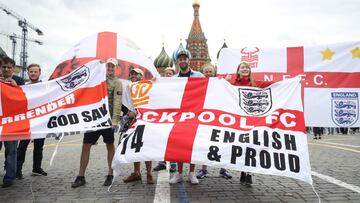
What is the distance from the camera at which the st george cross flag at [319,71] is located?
260 inches

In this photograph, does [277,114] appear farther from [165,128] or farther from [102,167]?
[102,167]

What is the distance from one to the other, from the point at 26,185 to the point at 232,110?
364cm

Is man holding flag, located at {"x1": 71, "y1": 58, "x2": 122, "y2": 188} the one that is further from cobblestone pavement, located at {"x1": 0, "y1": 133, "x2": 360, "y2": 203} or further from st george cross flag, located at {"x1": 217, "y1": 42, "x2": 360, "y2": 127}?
st george cross flag, located at {"x1": 217, "y1": 42, "x2": 360, "y2": 127}

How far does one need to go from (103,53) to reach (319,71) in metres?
4.35

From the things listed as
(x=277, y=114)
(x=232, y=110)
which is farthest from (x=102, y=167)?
(x=277, y=114)

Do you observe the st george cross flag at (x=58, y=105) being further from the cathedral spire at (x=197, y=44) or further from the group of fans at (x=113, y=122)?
the cathedral spire at (x=197, y=44)

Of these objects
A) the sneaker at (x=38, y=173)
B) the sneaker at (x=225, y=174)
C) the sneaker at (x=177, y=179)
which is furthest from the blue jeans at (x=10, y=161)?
the sneaker at (x=225, y=174)

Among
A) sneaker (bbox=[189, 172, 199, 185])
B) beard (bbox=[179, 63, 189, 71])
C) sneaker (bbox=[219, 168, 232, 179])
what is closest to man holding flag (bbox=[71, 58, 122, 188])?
beard (bbox=[179, 63, 189, 71])

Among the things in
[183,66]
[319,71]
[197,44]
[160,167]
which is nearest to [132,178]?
[160,167]

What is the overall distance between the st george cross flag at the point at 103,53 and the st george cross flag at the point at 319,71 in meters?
2.23

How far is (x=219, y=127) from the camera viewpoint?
16.3 feet

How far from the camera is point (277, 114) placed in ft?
16.5

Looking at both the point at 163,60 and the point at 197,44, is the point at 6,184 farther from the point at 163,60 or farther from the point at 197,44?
the point at 163,60

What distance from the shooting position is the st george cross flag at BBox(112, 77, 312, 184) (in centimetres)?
462
